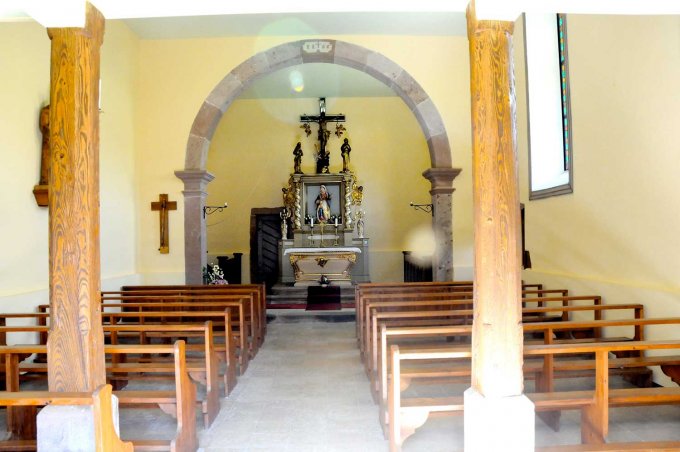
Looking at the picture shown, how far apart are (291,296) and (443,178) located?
3988mm

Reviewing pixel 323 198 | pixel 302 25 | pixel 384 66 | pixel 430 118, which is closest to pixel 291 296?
pixel 323 198

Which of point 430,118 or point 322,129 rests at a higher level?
point 322,129

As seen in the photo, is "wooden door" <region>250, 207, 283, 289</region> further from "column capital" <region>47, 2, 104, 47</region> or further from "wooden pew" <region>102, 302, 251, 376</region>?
"column capital" <region>47, 2, 104, 47</region>

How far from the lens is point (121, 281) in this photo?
24.7 ft

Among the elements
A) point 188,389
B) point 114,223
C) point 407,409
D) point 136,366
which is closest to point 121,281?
point 114,223

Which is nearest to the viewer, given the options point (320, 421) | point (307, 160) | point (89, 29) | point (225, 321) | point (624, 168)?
point (89, 29)

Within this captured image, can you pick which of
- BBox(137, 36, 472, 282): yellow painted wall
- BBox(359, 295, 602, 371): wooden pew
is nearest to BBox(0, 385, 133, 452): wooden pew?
BBox(359, 295, 602, 371): wooden pew

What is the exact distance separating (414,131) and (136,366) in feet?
32.6

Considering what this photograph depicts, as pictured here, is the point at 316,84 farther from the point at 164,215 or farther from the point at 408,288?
the point at 408,288

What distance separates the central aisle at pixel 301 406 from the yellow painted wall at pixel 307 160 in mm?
6343

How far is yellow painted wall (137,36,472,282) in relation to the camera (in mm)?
8148

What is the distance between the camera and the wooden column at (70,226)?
111 inches

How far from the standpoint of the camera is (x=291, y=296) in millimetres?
10133

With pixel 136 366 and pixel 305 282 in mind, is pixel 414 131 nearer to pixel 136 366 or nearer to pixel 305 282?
pixel 305 282
